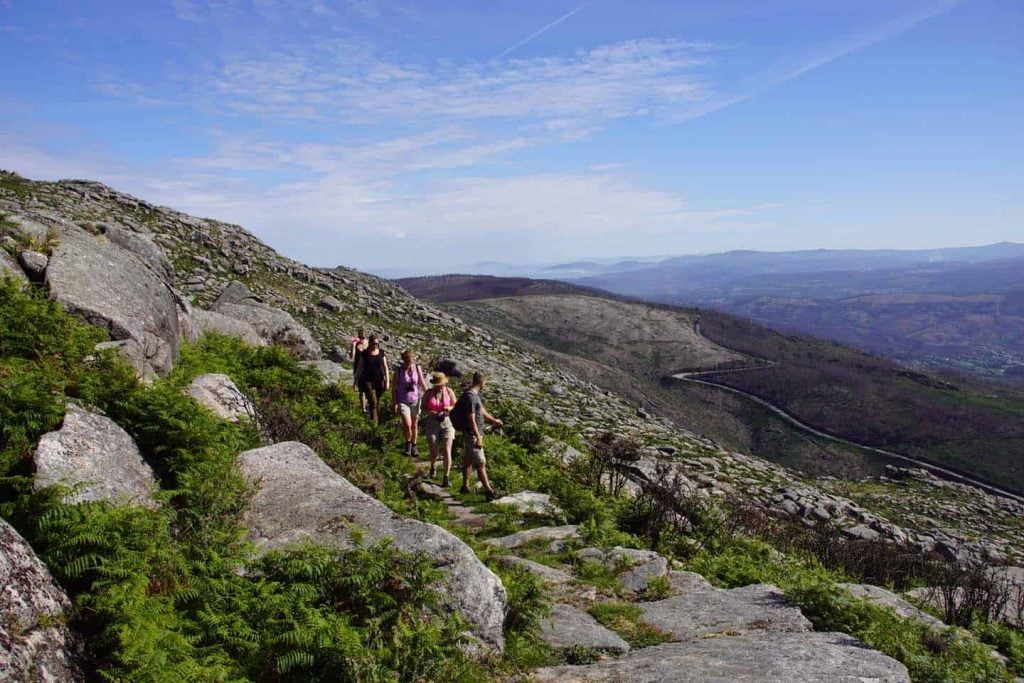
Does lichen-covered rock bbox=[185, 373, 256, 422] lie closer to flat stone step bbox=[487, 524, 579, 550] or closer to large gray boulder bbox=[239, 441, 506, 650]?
large gray boulder bbox=[239, 441, 506, 650]

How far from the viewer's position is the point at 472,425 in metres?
11.8

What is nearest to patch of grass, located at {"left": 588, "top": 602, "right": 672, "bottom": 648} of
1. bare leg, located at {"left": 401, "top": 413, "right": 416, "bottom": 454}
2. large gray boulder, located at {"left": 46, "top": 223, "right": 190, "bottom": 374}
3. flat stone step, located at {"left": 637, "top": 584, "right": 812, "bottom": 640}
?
flat stone step, located at {"left": 637, "top": 584, "right": 812, "bottom": 640}

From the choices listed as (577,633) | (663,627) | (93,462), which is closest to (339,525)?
(93,462)

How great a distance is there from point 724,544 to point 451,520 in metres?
5.40

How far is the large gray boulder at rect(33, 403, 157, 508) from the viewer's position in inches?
224

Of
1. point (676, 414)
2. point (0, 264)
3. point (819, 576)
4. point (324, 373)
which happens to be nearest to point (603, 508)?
point (819, 576)

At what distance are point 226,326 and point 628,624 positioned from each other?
51.9 feet

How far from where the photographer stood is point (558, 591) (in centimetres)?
822

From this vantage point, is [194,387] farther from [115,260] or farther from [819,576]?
[819,576]

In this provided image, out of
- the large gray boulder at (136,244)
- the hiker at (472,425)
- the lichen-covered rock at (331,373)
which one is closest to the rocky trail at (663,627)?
the hiker at (472,425)

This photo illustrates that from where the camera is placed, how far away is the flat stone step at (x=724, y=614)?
7348 mm

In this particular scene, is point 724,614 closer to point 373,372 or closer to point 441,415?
point 441,415

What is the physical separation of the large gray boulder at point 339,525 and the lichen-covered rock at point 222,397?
166cm

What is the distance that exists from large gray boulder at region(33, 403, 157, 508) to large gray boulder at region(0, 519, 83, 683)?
104cm
